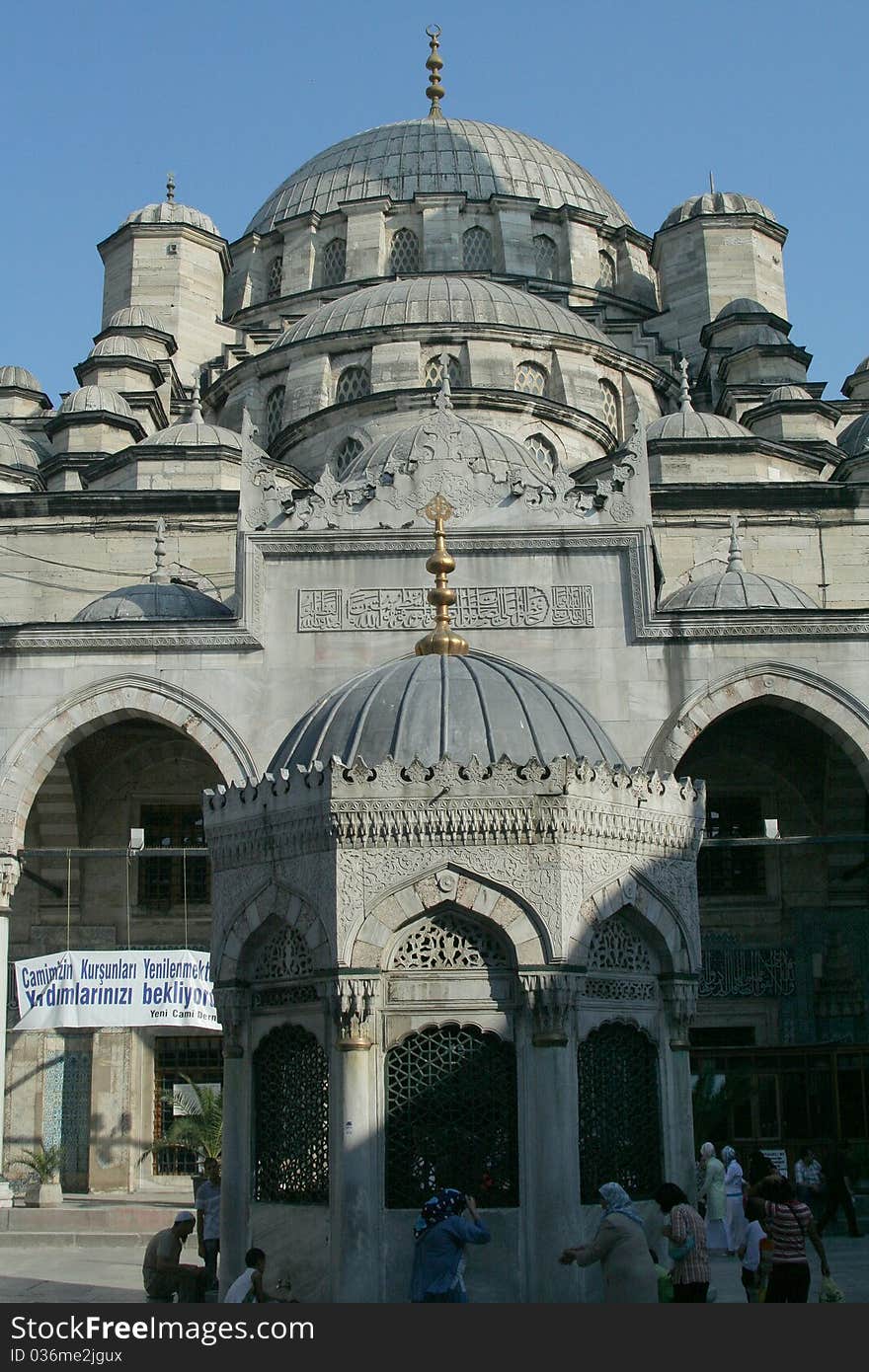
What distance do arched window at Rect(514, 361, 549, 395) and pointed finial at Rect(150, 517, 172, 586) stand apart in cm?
676

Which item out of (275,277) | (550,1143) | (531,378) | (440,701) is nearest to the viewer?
(550,1143)

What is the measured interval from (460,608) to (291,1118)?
33.8 ft

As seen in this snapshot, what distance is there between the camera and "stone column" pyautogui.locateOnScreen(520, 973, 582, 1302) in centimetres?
710

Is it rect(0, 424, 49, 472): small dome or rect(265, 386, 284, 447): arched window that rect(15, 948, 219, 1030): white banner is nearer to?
rect(0, 424, 49, 472): small dome

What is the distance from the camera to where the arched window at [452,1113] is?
23.9 ft

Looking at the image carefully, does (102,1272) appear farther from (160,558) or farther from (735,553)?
(735,553)

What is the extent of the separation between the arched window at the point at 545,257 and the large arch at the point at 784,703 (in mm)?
17132

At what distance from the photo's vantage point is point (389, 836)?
743 centimetres

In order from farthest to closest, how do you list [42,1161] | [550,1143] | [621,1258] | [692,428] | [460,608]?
[692,428] < [460,608] < [42,1161] < [550,1143] < [621,1258]

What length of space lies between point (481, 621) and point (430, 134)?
21585 millimetres

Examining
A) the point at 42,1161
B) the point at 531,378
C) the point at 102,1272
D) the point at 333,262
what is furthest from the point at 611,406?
the point at 102,1272

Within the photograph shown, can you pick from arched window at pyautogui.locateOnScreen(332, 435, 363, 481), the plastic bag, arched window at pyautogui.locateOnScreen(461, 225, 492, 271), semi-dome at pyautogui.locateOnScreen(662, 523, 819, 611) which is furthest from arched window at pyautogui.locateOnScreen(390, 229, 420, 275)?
the plastic bag

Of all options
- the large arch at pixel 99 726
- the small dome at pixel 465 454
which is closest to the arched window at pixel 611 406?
the small dome at pixel 465 454

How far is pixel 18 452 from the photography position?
25.7m
